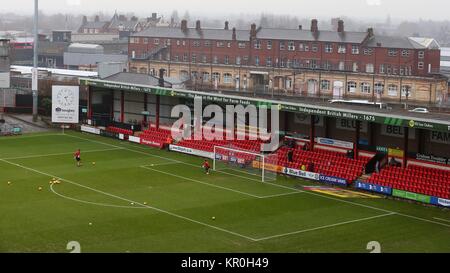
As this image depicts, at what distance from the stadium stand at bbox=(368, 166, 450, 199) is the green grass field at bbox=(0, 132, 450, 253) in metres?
1.40

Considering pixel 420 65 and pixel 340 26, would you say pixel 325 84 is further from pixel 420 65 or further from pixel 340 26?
pixel 420 65

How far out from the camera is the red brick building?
3679 inches

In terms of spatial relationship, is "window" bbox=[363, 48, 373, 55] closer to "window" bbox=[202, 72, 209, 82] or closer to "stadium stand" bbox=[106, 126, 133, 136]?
"window" bbox=[202, 72, 209, 82]

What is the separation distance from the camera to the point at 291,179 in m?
44.5

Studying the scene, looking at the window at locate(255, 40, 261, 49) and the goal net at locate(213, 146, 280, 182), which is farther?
the window at locate(255, 40, 261, 49)

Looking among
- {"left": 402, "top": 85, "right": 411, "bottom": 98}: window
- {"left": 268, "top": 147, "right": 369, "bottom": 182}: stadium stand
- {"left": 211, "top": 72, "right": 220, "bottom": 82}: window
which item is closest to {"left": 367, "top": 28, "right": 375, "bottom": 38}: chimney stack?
{"left": 402, "top": 85, "right": 411, "bottom": 98}: window

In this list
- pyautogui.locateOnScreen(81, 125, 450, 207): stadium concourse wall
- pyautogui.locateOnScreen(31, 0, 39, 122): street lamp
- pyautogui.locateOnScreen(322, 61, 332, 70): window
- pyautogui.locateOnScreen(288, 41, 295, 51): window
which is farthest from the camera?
pyautogui.locateOnScreen(288, 41, 295, 51): window

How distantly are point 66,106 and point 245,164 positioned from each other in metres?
19.3

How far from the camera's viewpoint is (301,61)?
4139 inches

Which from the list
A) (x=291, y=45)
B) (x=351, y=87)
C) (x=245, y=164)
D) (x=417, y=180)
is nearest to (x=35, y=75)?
(x=245, y=164)

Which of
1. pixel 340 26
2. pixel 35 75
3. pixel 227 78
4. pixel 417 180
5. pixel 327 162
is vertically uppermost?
pixel 340 26

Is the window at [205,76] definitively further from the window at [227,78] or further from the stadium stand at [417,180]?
the stadium stand at [417,180]

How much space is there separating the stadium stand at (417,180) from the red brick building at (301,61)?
159 feet
